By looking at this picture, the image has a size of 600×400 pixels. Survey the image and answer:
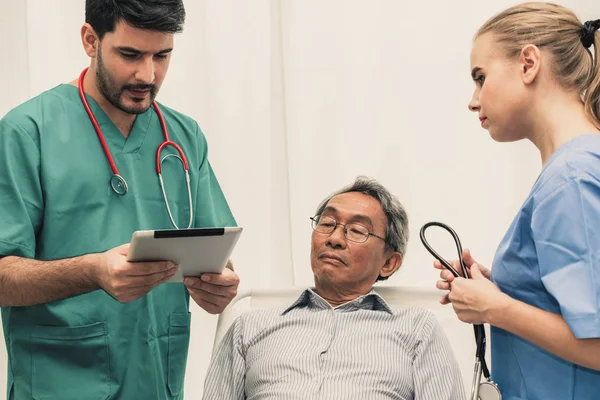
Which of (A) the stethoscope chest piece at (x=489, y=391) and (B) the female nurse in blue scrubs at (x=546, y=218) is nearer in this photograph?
(B) the female nurse in blue scrubs at (x=546, y=218)

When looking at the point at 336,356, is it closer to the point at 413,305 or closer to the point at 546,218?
the point at 413,305

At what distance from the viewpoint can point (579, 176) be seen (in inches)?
49.4

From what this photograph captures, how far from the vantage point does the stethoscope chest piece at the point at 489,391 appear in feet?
4.65

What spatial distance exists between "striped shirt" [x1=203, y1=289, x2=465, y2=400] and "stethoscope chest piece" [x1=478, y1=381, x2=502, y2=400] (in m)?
0.40

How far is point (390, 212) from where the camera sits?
86.8 inches

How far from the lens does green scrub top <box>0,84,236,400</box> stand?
177cm

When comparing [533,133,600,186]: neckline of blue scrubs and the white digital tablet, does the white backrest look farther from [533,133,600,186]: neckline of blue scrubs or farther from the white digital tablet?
[533,133,600,186]: neckline of blue scrubs

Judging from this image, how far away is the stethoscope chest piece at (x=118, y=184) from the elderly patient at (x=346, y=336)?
0.48m

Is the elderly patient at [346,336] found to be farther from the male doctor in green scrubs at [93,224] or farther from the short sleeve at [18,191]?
the short sleeve at [18,191]

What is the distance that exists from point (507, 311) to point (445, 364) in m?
0.60

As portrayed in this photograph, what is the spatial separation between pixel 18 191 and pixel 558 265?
1.16 metres

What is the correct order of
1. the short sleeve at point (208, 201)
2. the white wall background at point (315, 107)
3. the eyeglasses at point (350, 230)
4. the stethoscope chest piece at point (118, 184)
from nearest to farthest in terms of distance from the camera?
the stethoscope chest piece at point (118, 184), the short sleeve at point (208, 201), the eyeglasses at point (350, 230), the white wall background at point (315, 107)

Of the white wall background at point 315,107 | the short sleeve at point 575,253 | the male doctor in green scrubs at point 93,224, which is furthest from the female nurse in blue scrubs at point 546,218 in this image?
the white wall background at point 315,107

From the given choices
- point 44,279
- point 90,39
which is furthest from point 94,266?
point 90,39
